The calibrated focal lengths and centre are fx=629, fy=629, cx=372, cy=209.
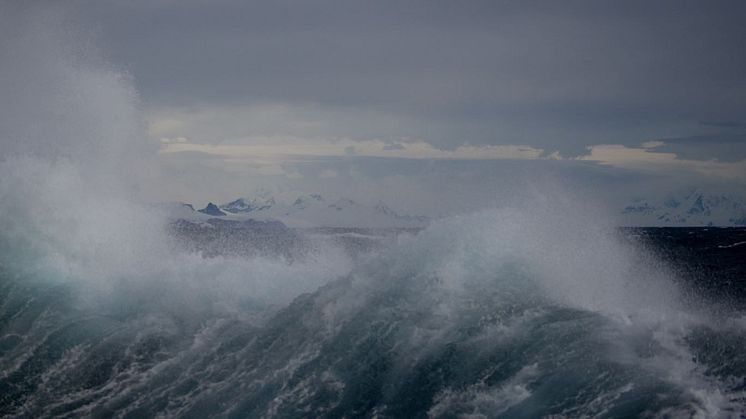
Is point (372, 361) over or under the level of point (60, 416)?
over

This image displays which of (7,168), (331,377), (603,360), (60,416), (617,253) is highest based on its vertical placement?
(7,168)

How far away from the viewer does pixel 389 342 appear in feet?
63.5

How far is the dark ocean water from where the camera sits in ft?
50.6

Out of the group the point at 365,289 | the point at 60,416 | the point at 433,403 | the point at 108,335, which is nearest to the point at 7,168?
the point at 108,335

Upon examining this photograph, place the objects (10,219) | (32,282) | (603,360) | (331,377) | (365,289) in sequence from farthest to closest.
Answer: (10,219)
(32,282)
(365,289)
(331,377)
(603,360)

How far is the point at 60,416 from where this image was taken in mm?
18734

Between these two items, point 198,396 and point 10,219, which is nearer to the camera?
point 198,396

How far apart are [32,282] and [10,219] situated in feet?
15.9

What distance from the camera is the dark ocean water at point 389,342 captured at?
1544 centimetres

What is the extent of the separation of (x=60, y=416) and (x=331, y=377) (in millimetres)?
8175

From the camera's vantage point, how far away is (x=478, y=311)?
1966cm

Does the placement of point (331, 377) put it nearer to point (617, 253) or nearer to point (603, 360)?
point (603, 360)

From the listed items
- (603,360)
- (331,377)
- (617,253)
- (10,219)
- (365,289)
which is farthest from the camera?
(10,219)

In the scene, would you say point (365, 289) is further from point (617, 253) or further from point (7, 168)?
point (7, 168)
